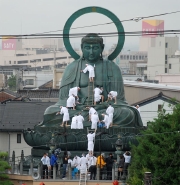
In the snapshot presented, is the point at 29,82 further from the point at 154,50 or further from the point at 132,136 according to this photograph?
the point at 132,136

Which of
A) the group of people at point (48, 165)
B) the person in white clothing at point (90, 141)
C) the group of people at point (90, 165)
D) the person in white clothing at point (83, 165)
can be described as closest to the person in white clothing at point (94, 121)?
the person in white clothing at point (90, 141)

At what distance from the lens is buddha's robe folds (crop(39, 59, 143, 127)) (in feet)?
149

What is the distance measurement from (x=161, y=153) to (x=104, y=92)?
10217 millimetres

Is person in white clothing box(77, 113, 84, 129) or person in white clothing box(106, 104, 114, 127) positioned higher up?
person in white clothing box(106, 104, 114, 127)

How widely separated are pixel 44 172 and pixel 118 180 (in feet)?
9.11

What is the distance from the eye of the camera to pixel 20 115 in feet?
187

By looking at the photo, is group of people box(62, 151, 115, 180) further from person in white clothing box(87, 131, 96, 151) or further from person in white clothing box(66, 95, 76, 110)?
person in white clothing box(66, 95, 76, 110)

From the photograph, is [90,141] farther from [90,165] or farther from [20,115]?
[20,115]

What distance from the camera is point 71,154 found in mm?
44312

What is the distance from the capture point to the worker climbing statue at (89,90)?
44.9 metres

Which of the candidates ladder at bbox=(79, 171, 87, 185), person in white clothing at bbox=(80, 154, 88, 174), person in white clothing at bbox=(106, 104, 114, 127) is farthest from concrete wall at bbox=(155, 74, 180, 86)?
ladder at bbox=(79, 171, 87, 185)

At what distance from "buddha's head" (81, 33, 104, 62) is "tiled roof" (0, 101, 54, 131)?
880 cm

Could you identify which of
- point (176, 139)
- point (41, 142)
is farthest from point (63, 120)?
point (176, 139)

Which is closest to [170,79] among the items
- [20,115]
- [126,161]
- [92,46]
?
[20,115]
